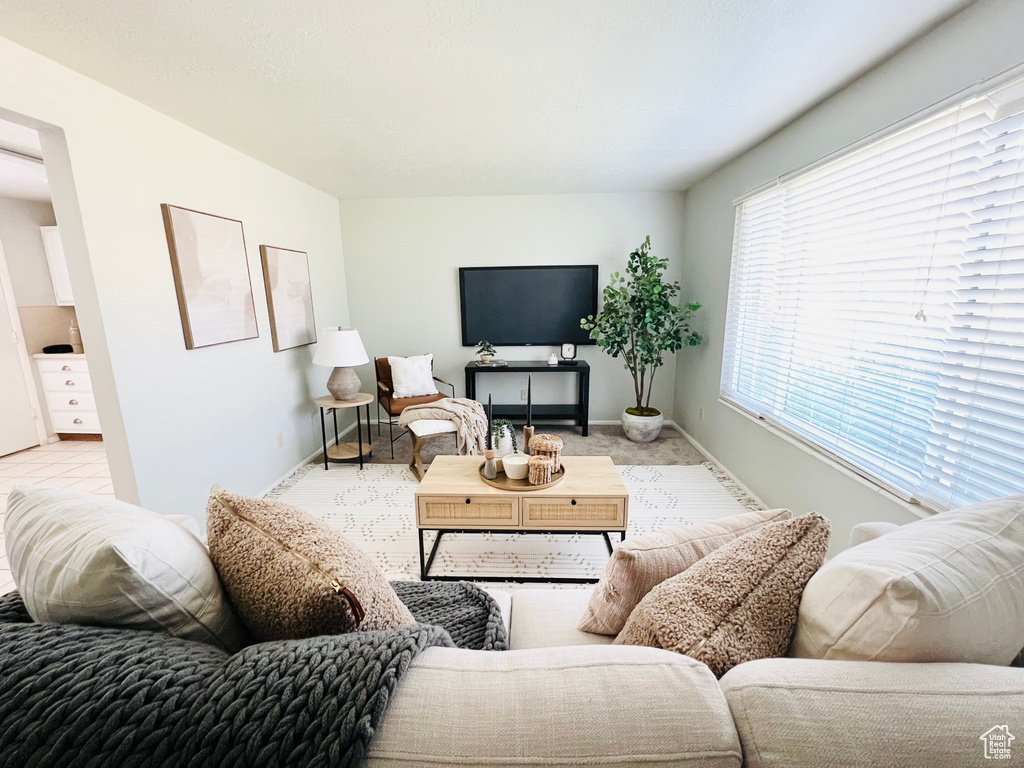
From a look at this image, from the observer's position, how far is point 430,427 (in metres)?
3.18

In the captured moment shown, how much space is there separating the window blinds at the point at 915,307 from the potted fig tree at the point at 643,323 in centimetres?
117

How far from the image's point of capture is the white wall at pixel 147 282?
5.67 ft

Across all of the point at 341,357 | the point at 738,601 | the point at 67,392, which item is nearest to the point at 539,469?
the point at 738,601

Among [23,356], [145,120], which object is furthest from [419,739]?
[23,356]

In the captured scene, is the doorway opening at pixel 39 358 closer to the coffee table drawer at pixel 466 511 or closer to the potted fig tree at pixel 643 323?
the coffee table drawer at pixel 466 511

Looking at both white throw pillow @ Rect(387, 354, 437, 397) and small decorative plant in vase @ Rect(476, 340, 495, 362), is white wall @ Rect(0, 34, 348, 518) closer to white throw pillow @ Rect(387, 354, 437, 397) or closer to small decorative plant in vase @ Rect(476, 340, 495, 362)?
white throw pillow @ Rect(387, 354, 437, 397)

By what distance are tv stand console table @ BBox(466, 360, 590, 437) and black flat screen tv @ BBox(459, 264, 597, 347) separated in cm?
29

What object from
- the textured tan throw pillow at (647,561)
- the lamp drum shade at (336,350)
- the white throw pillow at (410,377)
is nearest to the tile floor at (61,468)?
the lamp drum shade at (336,350)

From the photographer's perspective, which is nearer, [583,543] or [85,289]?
[85,289]

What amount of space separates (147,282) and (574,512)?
7.99 ft

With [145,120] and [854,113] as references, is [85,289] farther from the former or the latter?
[854,113]

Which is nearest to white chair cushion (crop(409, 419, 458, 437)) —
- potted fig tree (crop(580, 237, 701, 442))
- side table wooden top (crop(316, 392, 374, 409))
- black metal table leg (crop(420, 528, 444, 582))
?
side table wooden top (crop(316, 392, 374, 409))

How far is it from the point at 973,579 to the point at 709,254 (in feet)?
10.9

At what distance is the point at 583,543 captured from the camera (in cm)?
232
